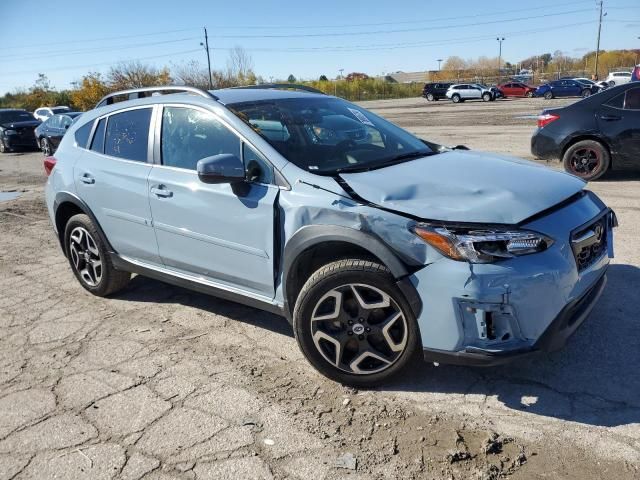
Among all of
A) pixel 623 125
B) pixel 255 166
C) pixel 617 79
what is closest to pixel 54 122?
pixel 623 125

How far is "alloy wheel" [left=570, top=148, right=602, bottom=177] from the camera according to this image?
817cm

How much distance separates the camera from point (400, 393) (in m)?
3.08

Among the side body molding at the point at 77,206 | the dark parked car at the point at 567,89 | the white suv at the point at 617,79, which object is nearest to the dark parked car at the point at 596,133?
the side body molding at the point at 77,206

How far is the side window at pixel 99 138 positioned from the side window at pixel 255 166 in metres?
1.75

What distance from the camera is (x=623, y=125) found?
7801 millimetres

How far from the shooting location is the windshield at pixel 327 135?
348 centimetres

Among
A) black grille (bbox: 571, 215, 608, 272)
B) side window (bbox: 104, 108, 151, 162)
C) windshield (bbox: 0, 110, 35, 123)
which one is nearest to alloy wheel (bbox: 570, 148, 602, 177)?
black grille (bbox: 571, 215, 608, 272)

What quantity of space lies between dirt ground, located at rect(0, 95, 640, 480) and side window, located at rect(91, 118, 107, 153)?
1.40 meters

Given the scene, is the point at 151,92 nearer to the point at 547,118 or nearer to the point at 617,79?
the point at 547,118

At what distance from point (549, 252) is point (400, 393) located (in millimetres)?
1120

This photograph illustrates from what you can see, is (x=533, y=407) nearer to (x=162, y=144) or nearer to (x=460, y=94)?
(x=162, y=144)

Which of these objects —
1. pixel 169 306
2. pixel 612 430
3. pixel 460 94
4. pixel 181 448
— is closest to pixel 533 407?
pixel 612 430

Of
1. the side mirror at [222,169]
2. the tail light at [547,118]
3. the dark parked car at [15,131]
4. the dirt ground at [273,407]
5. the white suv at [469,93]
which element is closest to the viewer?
the dirt ground at [273,407]

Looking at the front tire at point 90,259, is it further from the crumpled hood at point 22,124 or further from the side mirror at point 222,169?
the crumpled hood at point 22,124
